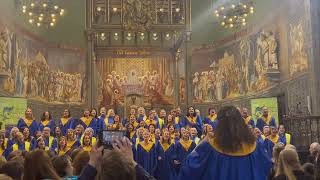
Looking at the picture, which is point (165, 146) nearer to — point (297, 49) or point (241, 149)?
point (297, 49)

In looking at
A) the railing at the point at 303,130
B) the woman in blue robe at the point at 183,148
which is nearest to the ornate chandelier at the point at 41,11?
the woman in blue robe at the point at 183,148

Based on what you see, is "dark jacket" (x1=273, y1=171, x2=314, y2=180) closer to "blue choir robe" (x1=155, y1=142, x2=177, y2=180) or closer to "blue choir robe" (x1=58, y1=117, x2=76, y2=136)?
"blue choir robe" (x1=155, y1=142, x2=177, y2=180)

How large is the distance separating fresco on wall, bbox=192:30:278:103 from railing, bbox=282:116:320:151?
12.5 feet

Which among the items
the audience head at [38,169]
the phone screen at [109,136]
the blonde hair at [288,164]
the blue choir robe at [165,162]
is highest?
the phone screen at [109,136]

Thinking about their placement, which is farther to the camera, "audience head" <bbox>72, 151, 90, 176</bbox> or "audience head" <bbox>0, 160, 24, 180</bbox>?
"audience head" <bbox>72, 151, 90, 176</bbox>

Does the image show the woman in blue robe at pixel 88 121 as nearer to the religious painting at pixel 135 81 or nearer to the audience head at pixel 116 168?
the religious painting at pixel 135 81

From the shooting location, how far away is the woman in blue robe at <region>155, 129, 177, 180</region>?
45.6ft

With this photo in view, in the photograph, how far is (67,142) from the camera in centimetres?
1422

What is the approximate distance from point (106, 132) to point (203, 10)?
24.1 meters

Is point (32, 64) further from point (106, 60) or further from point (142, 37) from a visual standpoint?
point (142, 37)

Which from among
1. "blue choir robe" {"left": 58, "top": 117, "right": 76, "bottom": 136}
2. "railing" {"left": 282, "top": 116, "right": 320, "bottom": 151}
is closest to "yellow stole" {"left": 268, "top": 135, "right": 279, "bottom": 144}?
"railing" {"left": 282, "top": 116, "right": 320, "bottom": 151}

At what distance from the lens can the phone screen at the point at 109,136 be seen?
367 cm

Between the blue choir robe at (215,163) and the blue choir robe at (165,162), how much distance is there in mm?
9196

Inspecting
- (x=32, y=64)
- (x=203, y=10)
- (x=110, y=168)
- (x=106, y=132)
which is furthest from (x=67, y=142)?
(x=203, y=10)
